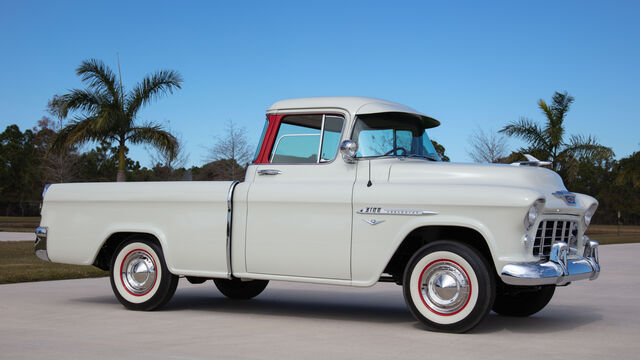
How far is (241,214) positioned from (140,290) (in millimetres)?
1613

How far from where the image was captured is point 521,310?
779 centimetres

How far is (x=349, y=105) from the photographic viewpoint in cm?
→ 736

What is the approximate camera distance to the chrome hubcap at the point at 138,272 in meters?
7.95

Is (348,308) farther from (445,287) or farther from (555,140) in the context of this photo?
(555,140)

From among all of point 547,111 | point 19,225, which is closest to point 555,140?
point 547,111

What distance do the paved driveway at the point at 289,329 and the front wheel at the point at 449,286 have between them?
160 mm

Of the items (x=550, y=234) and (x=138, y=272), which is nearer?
(x=550, y=234)

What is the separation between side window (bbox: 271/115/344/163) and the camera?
24.1 feet

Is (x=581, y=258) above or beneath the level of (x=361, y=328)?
above

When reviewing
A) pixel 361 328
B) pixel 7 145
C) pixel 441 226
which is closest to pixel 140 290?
pixel 361 328

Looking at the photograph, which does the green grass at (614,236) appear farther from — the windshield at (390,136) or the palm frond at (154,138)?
the windshield at (390,136)

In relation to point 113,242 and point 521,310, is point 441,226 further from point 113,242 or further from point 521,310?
point 113,242

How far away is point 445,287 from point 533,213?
1027mm

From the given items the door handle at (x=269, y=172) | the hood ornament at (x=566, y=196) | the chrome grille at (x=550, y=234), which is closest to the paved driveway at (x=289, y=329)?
the chrome grille at (x=550, y=234)
